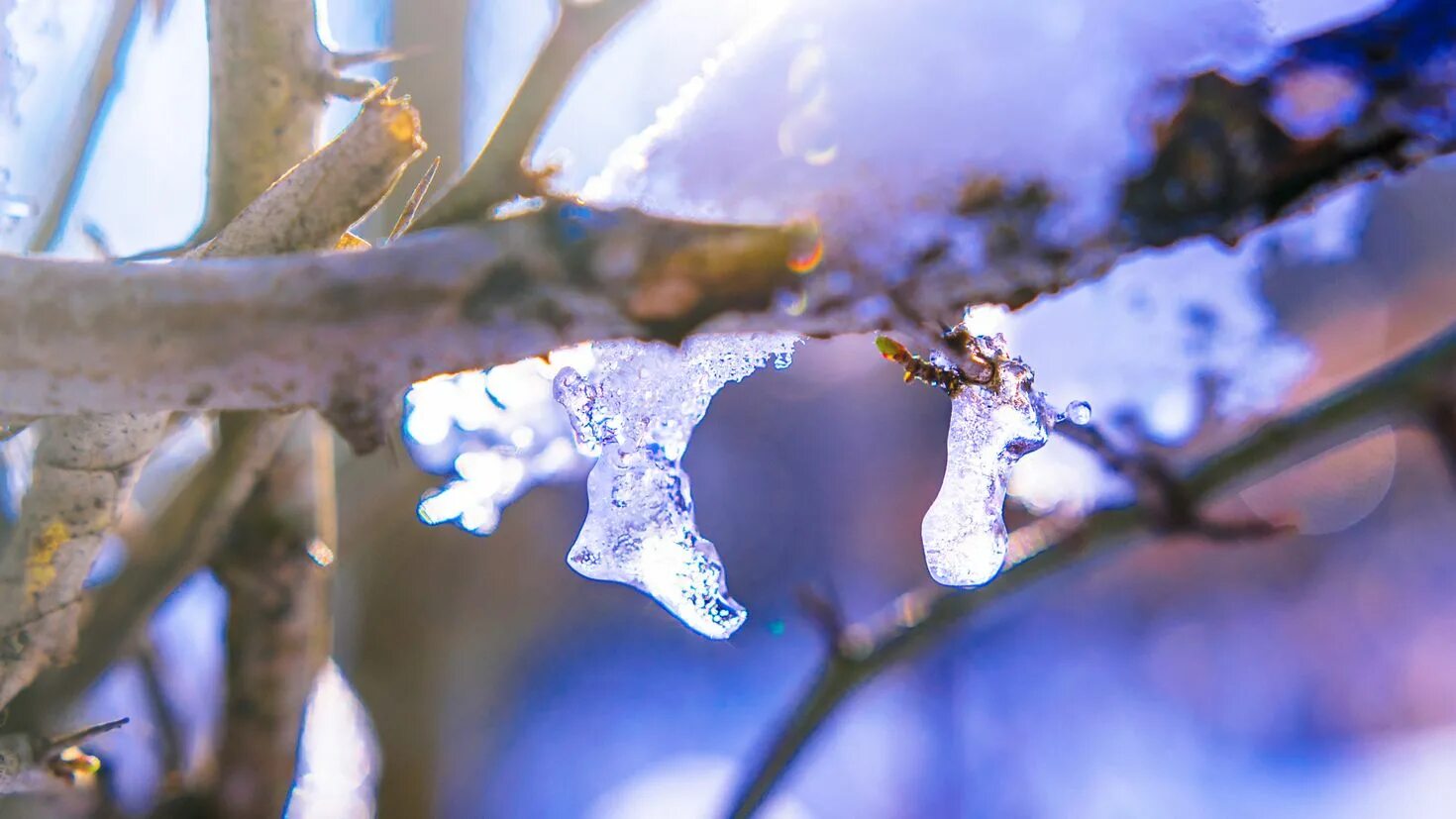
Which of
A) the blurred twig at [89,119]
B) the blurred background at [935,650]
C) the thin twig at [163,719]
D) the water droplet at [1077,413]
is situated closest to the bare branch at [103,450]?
the thin twig at [163,719]

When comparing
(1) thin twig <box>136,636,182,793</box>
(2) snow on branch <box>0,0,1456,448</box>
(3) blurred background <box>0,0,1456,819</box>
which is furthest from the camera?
(3) blurred background <box>0,0,1456,819</box>

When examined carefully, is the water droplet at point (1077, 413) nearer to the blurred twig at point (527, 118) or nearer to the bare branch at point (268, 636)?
the blurred twig at point (527, 118)

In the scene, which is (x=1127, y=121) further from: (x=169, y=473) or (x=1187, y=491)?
(x=169, y=473)

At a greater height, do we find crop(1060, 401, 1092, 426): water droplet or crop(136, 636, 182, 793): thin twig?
crop(1060, 401, 1092, 426): water droplet

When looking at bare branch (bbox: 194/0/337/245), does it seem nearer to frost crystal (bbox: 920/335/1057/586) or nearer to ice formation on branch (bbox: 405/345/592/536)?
ice formation on branch (bbox: 405/345/592/536)

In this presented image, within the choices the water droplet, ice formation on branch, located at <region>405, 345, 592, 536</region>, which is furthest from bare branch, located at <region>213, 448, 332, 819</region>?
the water droplet

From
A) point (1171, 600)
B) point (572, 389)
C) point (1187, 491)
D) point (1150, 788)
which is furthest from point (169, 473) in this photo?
point (1171, 600)

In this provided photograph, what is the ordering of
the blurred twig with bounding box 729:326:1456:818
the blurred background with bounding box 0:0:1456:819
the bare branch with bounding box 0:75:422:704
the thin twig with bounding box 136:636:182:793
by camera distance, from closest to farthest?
the bare branch with bounding box 0:75:422:704 < the blurred twig with bounding box 729:326:1456:818 < the thin twig with bounding box 136:636:182:793 < the blurred background with bounding box 0:0:1456:819
